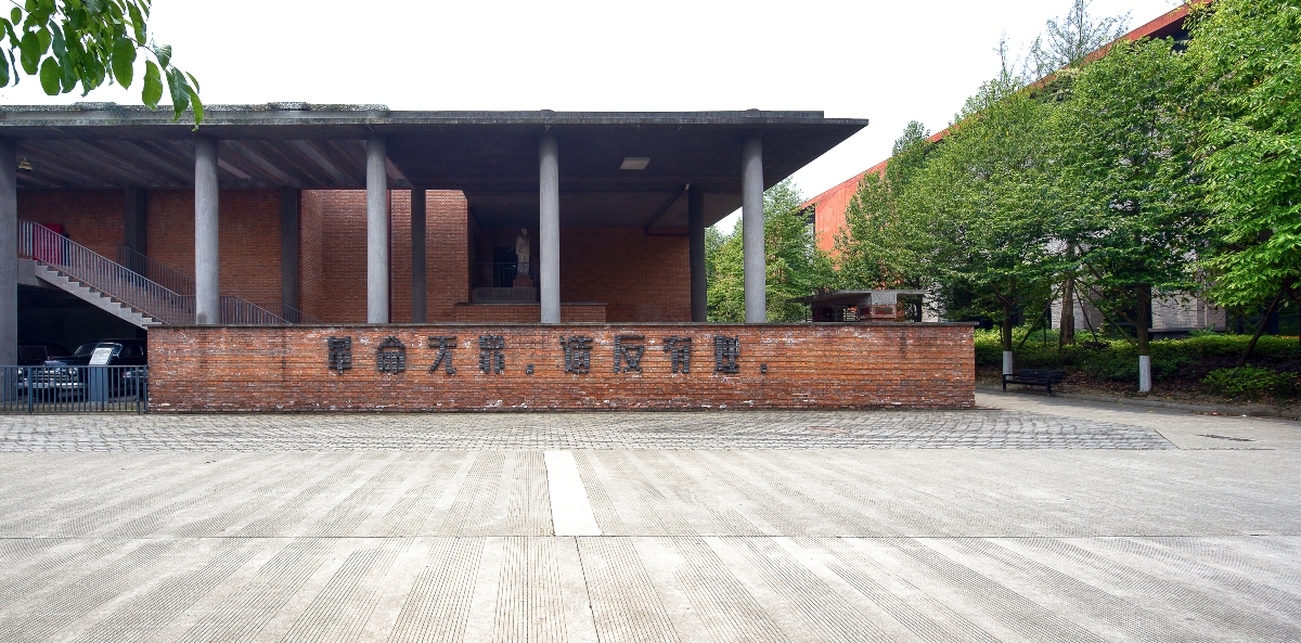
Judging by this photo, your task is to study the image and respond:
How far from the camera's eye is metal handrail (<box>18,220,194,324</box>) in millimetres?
19078

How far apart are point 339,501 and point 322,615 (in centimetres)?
318

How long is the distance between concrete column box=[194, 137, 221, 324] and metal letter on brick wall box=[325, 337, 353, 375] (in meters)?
3.42

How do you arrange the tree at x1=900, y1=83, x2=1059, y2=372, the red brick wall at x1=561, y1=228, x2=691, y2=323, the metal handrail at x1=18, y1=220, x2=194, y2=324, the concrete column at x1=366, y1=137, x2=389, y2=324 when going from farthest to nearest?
1. the red brick wall at x1=561, y1=228, x2=691, y2=323
2. the tree at x1=900, y1=83, x2=1059, y2=372
3. the metal handrail at x1=18, y1=220, x2=194, y2=324
4. the concrete column at x1=366, y1=137, x2=389, y2=324

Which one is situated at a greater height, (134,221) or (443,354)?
(134,221)

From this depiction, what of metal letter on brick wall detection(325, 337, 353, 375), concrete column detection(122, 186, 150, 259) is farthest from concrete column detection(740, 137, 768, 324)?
concrete column detection(122, 186, 150, 259)

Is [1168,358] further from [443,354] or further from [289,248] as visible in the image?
[289,248]

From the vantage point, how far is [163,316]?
1941cm

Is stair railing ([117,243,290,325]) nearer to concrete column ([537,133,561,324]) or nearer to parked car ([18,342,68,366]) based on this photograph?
parked car ([18,342,68,366])

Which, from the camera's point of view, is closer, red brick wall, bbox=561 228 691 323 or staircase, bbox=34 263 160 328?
staircase, bbox=34 263 160 328

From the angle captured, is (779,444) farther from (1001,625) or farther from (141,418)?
(141,418)

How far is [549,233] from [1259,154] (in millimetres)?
14639

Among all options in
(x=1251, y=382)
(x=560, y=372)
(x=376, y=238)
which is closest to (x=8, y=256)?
(x=376, y=238)

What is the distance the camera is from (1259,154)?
15.0 metres

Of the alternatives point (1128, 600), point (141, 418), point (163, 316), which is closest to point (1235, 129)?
point (1128, 600)
